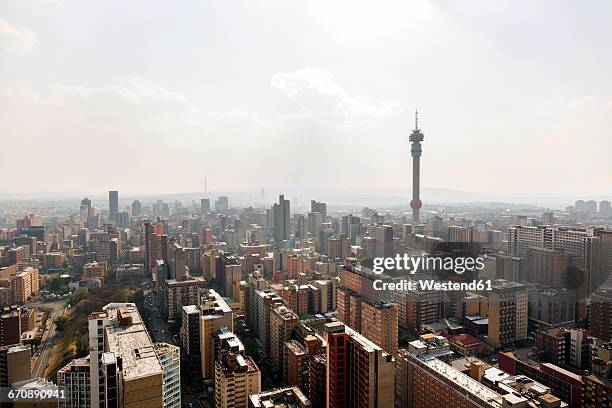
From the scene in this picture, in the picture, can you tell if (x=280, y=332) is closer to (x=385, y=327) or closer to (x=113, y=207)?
(x=385, y=327)

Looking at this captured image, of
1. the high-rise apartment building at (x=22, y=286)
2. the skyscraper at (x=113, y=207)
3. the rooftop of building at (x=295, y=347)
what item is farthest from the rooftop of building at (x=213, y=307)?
the skyscraper at (x=113, y=207)

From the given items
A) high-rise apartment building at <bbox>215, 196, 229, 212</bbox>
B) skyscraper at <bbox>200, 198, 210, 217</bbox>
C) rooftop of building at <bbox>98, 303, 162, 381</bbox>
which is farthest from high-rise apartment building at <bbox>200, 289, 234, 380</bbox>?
high-rise apartment building at <bbox>215, 196, 229, 212</bbox>

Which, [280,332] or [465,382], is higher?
[465,382]

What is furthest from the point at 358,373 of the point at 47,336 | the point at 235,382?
the point at 47,336

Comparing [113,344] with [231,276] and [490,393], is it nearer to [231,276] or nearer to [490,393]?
[490,393]

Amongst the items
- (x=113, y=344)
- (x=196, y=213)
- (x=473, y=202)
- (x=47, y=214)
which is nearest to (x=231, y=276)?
(x=113, y=344)

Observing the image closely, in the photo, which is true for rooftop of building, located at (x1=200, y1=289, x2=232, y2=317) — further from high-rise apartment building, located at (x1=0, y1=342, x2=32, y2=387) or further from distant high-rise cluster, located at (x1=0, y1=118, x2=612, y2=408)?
high-rise apartment building, located at (x1=0, y1=342, x2=32, y2=387)

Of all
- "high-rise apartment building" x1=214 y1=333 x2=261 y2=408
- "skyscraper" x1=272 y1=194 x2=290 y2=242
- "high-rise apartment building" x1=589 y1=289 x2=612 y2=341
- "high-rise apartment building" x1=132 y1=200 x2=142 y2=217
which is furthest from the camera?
"high-rise apartment building" x1=132 y1=200 x2=142 y2=217
